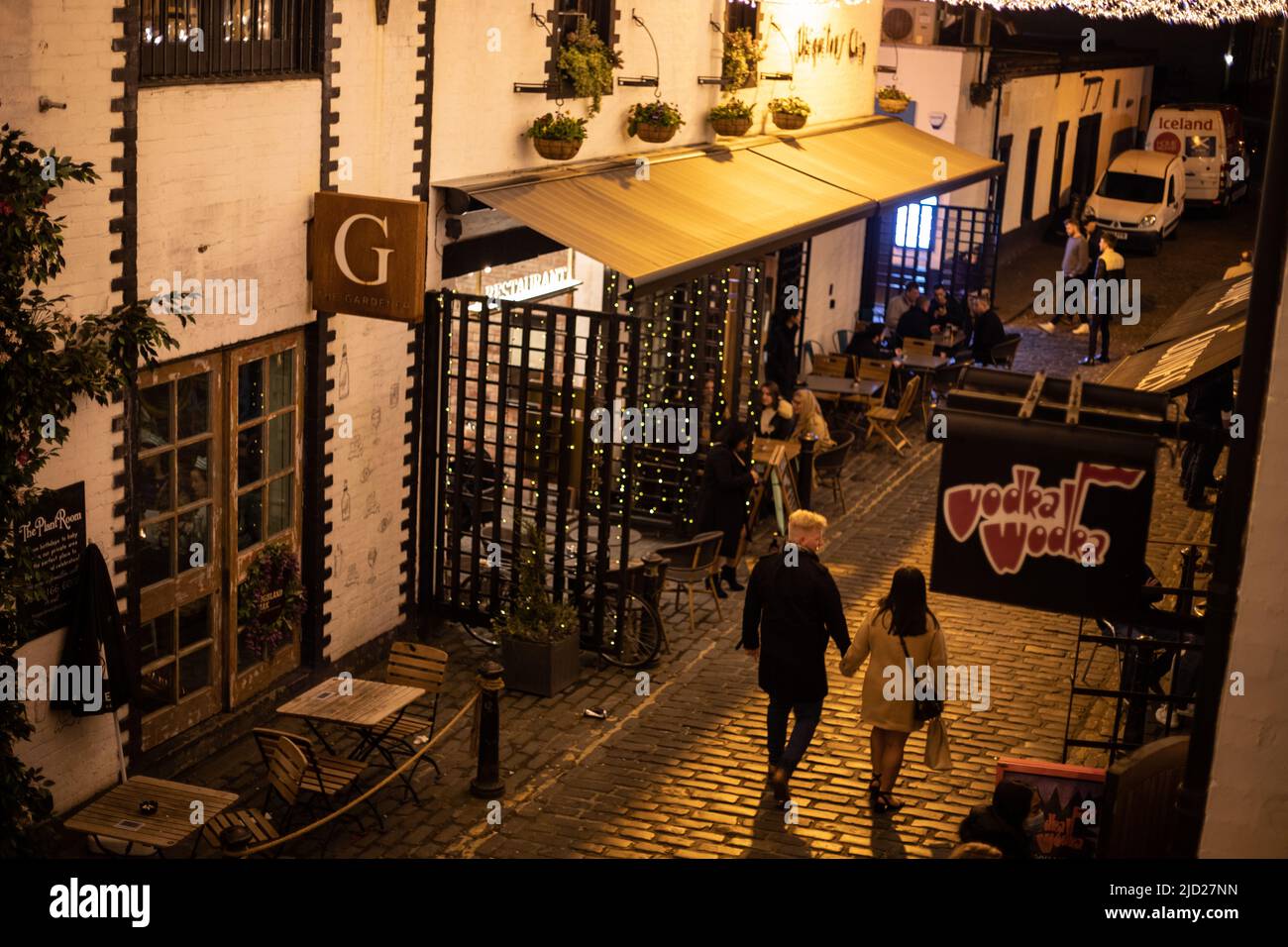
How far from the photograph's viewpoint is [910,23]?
28.8 meters

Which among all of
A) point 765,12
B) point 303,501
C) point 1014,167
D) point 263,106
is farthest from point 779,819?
point 1014,167

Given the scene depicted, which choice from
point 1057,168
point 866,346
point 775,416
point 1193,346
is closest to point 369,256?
point 1193,346

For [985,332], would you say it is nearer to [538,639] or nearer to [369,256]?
[538,639]

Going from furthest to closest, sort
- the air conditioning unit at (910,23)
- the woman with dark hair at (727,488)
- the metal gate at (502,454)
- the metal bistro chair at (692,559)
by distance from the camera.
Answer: the air conditioning unit at (910,23) < the woman with dark hair at (727,488) < the metal bistro chair at (692,559) < the metal gate at (502,454)

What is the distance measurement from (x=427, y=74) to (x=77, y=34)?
4.03 metres

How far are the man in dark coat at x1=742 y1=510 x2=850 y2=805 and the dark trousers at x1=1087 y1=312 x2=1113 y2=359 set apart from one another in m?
16.0

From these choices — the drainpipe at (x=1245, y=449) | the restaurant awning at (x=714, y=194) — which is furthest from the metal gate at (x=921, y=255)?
the drainpipe at (x=1245, y=449)

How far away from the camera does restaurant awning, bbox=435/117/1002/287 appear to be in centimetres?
1352

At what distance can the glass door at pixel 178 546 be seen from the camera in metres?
10.3

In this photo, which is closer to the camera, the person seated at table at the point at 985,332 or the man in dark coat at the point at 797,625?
the man in dark coat at the point at 797,625

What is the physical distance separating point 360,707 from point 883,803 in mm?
3423

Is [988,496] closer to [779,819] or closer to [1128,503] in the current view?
[1128,503]

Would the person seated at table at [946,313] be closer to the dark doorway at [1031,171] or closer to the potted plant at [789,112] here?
the potted plant at [789,112]

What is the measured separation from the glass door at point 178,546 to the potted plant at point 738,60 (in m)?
9.22
